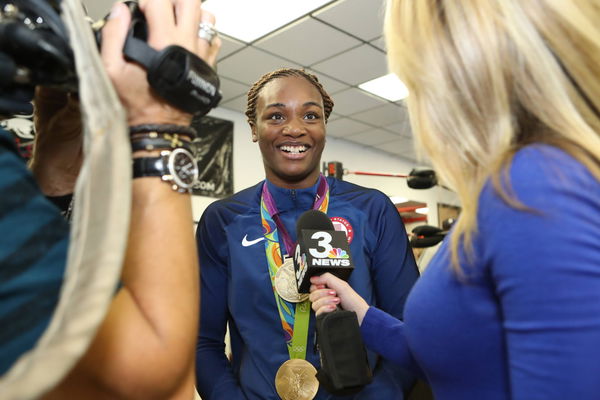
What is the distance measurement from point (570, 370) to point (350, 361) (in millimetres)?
498

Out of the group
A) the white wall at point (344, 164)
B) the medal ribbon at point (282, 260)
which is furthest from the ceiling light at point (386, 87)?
the medal ribbon at point (282, 260)

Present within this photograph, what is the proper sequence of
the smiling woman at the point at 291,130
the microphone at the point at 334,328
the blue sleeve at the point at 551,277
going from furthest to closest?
the smiling woman at the point at 291,130, the microphone at the point at 334,328, the blue sleeve at the point at 551,277

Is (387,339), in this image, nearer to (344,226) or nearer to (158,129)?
(344,226)

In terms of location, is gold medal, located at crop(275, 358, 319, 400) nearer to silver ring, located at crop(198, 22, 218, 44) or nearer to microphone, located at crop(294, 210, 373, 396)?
microphone, located at crop(294, 210, 373, 396)

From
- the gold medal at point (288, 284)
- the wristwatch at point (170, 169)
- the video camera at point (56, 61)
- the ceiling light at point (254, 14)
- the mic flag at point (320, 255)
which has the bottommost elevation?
the gold medal at point (288, 284)

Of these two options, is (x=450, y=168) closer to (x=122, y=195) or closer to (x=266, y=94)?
(x=122, y=195)

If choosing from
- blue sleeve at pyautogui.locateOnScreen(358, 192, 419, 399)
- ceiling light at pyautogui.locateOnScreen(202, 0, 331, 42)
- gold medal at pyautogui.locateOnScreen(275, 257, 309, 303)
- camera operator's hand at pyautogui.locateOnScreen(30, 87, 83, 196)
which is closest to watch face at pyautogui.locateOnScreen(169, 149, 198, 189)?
camera operator's hand at pyautogui.locateOnScreen(30, 87, 83, 196)

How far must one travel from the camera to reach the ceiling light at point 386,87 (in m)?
4.68

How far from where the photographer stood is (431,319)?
685 millimetres

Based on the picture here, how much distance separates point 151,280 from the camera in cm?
51

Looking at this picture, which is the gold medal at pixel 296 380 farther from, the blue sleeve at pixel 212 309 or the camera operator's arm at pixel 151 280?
the camera operator's arm at pixel 151 280

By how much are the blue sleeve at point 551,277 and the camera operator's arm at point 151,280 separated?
367 millimetres

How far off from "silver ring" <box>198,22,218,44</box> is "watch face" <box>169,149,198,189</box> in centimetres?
16

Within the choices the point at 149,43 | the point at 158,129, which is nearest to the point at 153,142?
the point at 158,129
